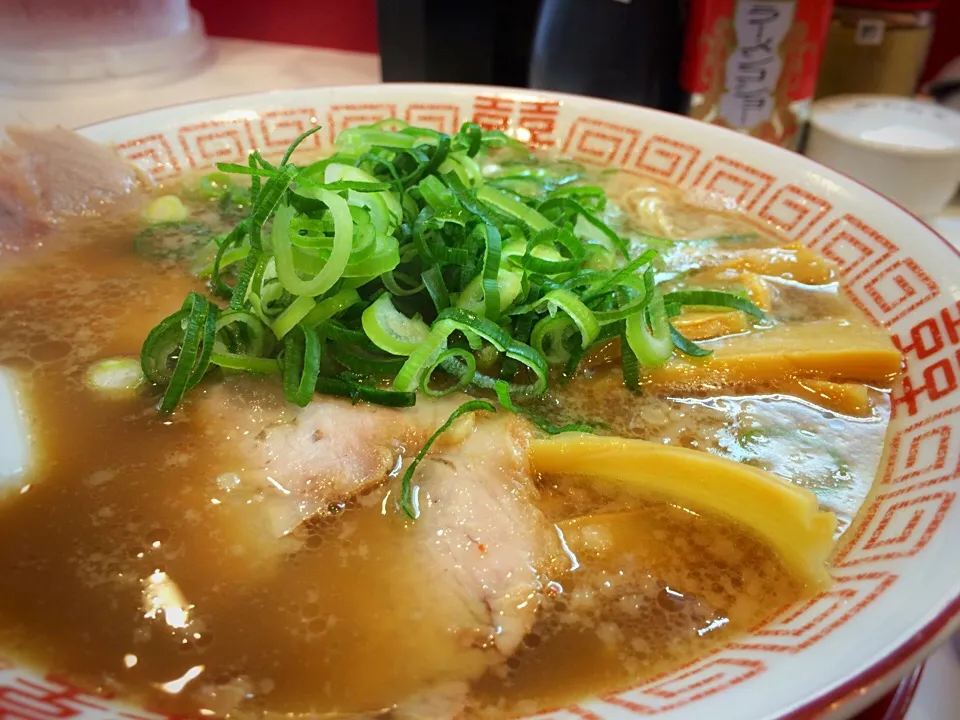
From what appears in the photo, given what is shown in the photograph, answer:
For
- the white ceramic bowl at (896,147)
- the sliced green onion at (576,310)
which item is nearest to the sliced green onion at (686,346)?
the sliced green onion at (576,310)

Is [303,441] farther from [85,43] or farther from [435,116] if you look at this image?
[85,43]

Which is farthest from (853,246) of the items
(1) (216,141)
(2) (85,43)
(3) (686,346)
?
(2) (85,43)

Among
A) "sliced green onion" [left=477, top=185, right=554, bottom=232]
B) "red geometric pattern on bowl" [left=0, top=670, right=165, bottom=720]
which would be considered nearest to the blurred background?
"sliced green onion" [left=477, top=185, right=554, bottom=232]

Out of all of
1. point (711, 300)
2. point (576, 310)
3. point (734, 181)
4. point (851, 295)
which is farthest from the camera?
point (734, 181)

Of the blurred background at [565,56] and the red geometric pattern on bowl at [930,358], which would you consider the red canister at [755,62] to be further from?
the red geometric pattern on bowl at [930,358]

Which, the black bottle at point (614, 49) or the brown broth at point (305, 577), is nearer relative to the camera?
the brown broth at point (305, 577)

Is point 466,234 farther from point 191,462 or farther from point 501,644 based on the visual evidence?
point 501,644

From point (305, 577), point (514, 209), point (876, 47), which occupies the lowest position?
point (305, 577)
